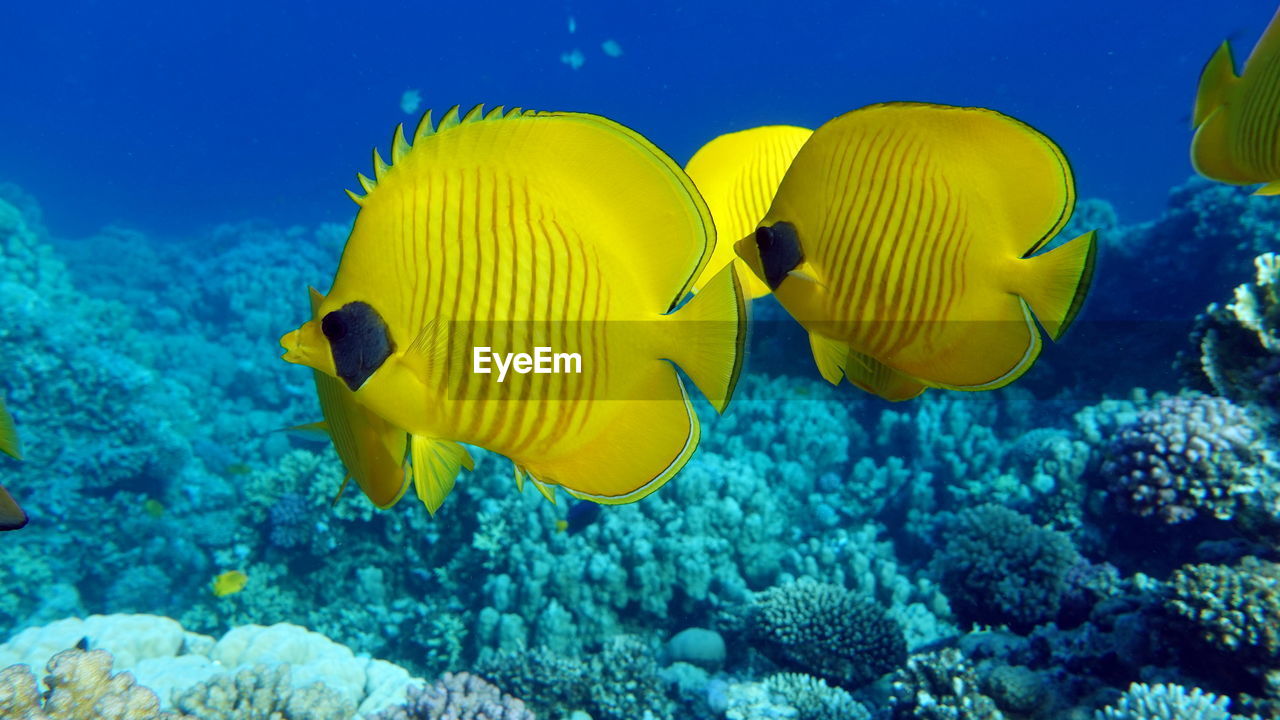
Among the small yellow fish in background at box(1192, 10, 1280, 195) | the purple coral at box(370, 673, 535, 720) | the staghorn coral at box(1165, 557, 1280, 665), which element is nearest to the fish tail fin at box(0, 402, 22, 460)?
the small yellow fish in background at box(1192, 10, 1280, 195)

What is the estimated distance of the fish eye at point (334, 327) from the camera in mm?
717

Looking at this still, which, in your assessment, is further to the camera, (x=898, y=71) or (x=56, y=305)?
(x=898, y=71)

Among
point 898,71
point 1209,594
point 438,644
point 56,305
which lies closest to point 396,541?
point 438,644

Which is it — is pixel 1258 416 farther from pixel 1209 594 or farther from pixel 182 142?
pixel 182 142

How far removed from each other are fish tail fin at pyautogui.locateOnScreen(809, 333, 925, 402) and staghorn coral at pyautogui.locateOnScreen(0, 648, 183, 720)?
3.85 meters

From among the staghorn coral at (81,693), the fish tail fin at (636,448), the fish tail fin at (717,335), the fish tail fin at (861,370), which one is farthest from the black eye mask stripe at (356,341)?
the staghorn coral at (81,693)

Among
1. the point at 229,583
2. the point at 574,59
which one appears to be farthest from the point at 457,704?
the point at 574,59

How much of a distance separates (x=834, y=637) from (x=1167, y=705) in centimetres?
215

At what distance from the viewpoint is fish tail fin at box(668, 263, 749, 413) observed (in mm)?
729

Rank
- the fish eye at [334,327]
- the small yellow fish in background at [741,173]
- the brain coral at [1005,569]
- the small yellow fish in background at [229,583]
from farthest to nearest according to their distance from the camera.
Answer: the small yellow fish in background at [229,583] < the brain coral at [1005,569] < the small yellow fish in background at [741,173] < the fish eye at [334,327]

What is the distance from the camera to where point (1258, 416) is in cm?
396

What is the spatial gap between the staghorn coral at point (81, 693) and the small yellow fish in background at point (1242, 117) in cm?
456

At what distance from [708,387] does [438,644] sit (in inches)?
231

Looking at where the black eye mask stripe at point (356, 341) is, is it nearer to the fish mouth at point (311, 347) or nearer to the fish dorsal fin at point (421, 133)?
the fish mouth at point (311, 347)
